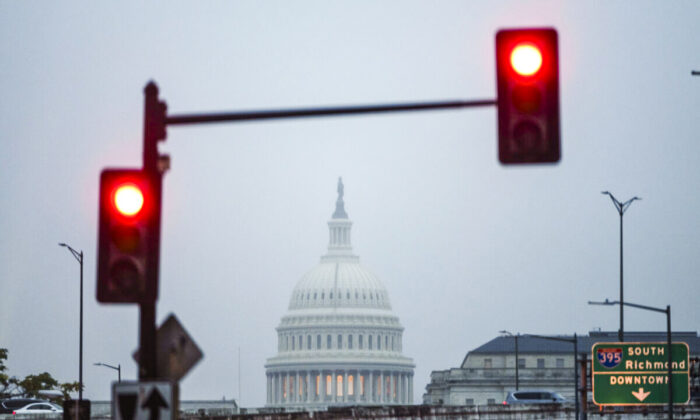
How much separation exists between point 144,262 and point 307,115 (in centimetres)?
203

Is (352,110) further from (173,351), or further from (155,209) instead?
(173,351)

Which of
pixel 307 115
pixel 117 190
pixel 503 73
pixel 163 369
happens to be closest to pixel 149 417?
pixel 163 369

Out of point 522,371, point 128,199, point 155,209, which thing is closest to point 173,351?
point 155,209

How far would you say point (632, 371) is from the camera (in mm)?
54594

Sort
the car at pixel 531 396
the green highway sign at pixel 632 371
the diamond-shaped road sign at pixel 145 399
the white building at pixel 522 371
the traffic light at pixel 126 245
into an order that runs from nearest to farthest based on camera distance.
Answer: the traffic light at pixel 126 245 → the diamond-shaped road sign at pixel 145 399 → the green highway sign at pixel 632 371 → the car at pixel 531 396 → the white building at pixel 522 371

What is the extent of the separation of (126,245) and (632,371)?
42429 millimetres

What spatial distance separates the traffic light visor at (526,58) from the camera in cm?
1374

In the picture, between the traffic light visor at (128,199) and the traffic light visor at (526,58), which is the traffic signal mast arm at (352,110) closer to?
the traffic light visor at (526,58)

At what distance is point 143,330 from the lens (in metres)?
14.5

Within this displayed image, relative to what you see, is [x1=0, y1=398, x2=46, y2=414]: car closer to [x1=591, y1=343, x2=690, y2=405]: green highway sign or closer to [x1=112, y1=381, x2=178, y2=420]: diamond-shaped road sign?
[x1=591, y1=343, x2=690, y2=405]: green highway sign

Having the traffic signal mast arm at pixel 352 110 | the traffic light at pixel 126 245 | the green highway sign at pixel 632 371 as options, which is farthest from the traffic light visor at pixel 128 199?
the green highway sign at pixel 632 371

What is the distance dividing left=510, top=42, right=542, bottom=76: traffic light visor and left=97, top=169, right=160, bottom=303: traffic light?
11.2 feet

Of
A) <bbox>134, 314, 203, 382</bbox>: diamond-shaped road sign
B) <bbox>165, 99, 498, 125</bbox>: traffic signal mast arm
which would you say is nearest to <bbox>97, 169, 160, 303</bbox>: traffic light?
<bbox>134, 314, 203, 382</bbox>: diamond-shaped road sign

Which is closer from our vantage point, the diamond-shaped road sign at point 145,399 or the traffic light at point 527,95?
the traffic light at point 527,95
